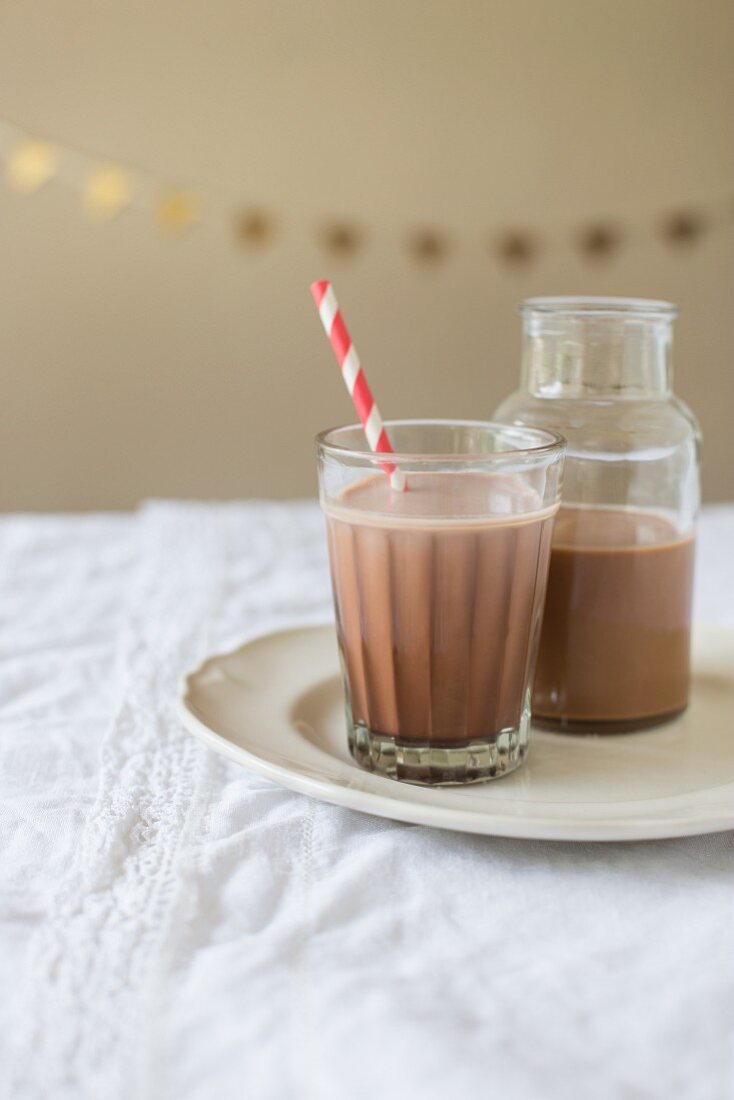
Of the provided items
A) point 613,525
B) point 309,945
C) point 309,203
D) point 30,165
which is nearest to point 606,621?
point 613,525

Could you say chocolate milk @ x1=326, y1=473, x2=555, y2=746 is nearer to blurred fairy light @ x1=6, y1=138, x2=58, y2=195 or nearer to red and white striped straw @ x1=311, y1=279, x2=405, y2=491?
red and white striped straw @ x1=311, y1=279, x2=405, y2=491

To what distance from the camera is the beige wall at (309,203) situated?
2910 millimetres

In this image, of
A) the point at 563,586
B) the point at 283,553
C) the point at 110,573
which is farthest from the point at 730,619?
the point at 110,573

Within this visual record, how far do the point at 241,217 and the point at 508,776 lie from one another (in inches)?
97.9

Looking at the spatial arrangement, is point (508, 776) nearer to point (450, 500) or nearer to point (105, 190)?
point (450, 500)

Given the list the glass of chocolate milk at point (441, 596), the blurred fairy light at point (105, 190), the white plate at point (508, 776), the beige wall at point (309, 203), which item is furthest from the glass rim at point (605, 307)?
the blurred fairy light at point (105, 190)

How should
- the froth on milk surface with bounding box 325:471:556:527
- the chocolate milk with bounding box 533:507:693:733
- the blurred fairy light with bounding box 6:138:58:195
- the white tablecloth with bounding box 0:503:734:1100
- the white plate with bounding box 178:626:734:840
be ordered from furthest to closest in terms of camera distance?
the blurred fairy light with bounding box 6:138:58:195 → the chocolate milk with bounding box 533:507:693:733 → the froth on milk surface with bounding box 325:471:556:527 → the white plate with bounding box 178:626:734:840 → the white tablecloth with bounding box 0:503:734:1100

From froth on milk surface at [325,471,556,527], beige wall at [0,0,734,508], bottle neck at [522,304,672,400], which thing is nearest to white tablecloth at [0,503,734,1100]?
froth on milk surface at [325,471,556,527]

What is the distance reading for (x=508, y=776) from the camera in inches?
30.3

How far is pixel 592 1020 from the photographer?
0.48 metres

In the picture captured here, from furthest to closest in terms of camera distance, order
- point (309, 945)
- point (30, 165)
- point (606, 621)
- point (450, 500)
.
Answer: point (30, 165) < point (606, 621) < point (450, 500) < point (309, 945)

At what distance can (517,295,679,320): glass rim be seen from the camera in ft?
2.80

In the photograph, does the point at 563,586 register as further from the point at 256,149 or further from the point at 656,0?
the point at 656,0

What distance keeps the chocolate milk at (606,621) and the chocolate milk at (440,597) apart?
0.23 ft
